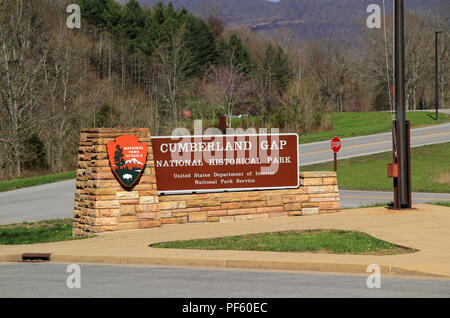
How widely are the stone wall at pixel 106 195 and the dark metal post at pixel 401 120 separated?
703cm

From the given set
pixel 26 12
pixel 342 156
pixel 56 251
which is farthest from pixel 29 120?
pixel 56 251

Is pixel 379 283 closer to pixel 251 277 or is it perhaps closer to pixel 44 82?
pixel 251 277

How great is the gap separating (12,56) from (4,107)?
446cm

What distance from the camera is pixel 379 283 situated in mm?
10594

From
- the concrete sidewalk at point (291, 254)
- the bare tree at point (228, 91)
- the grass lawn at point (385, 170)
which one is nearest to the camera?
the concrete sidewalk at point (291, 254)

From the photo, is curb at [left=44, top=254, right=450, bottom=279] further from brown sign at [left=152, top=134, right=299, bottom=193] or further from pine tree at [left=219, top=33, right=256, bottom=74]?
pine tree at [left=219, top=33, right=256, bottom=74]

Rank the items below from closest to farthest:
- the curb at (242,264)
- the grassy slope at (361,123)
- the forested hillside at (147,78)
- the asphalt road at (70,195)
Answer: the curb at (242,264) → the asphalt road at (70,195) → the forested hillside at (147,78) → the grassy slope at (361,123)

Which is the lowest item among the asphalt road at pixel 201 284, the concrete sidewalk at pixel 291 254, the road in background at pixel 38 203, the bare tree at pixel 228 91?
the road in background at pixel 38 203

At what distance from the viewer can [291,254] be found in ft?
44.2

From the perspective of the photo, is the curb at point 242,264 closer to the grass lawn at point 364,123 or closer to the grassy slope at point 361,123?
the grassy slope at point 361,123

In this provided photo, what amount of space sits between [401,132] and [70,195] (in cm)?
1707

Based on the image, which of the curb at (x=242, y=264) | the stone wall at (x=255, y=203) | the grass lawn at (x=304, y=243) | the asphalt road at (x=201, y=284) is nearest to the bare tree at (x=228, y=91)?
the stone wall at (x=255, y=203)

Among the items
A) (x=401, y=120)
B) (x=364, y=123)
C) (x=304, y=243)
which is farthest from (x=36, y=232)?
A: (x=364, y=123)

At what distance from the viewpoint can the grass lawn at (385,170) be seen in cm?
3400
